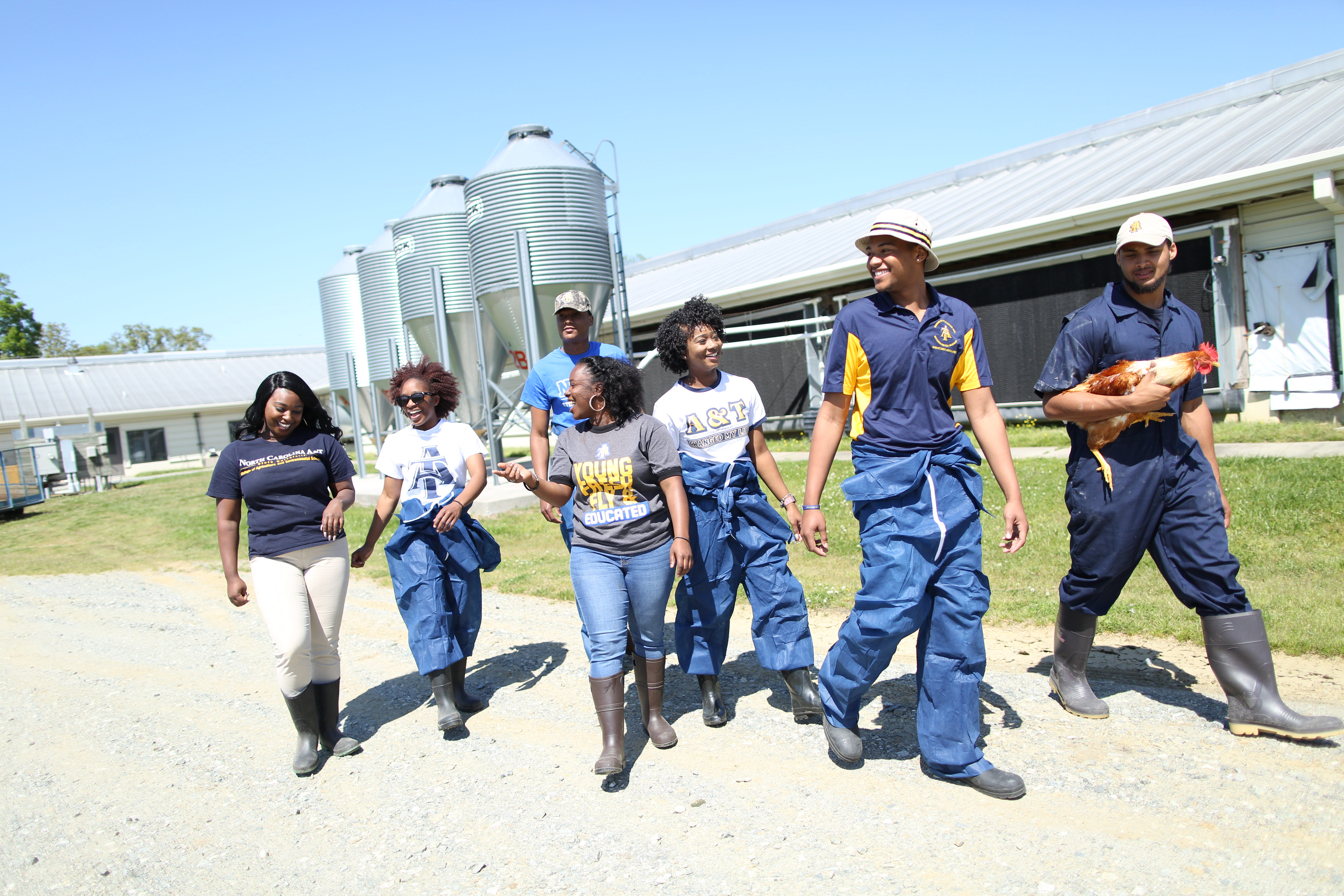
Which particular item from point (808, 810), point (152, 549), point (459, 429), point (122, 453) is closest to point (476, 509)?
point (152, 549)

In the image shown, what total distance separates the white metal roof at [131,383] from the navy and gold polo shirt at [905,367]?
35346mm

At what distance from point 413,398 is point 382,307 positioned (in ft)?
43.0

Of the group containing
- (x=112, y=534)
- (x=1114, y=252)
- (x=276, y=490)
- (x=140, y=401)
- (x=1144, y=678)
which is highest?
(x=140, y=401)

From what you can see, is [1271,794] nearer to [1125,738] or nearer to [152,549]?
[1125,738]

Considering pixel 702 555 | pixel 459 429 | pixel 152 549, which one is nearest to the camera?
pixel 702 555

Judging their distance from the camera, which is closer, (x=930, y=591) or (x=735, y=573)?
(x=930, y=591)

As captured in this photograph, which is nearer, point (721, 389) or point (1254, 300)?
point (721, 389)

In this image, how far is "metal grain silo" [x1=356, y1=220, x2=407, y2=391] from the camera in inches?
657

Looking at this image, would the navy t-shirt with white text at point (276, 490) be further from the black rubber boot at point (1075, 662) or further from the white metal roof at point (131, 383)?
the white metal roof at point (131, 383)

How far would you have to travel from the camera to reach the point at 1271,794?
3.05 m

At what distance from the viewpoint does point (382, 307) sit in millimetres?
17000

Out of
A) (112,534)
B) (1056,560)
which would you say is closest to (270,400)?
(1056,560)

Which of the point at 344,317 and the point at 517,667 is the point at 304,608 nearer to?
the point at 517,667

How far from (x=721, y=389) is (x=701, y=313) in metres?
0.39
